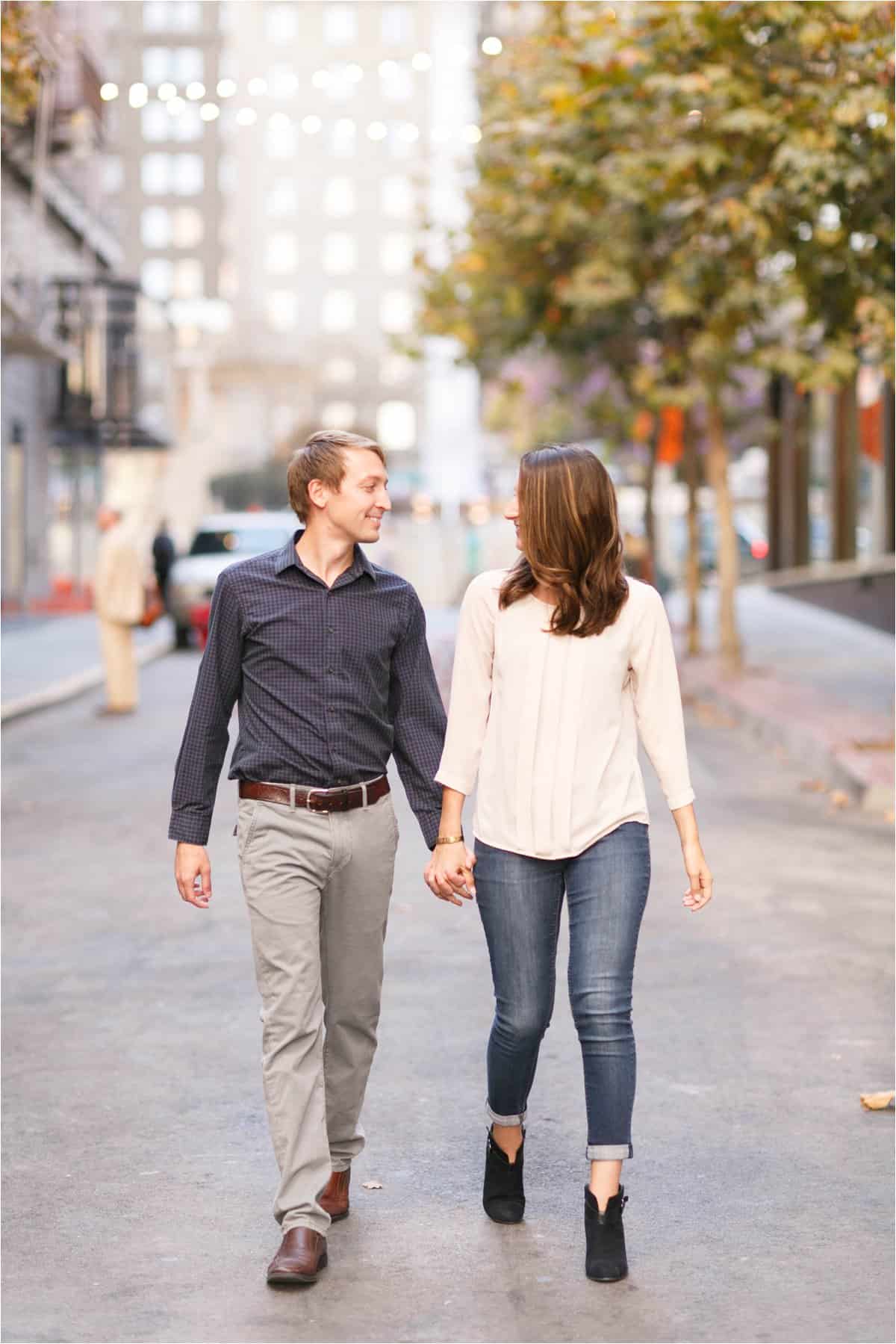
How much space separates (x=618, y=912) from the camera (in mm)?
4387

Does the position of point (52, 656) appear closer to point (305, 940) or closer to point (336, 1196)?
point (336, 1196)

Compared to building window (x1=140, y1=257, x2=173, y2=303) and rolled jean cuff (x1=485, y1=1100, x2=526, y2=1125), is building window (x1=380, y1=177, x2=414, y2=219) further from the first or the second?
rolled jean cuff (x1=485, y1=1100, x2=526, y2=1125)

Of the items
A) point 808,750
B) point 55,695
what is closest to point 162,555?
point 55,695

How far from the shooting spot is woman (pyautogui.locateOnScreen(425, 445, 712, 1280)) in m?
4.38

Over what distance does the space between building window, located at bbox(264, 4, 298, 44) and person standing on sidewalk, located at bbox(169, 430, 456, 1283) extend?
154 meters

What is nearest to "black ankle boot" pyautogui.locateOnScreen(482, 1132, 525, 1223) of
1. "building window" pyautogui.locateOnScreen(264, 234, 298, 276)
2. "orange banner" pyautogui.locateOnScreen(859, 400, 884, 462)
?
"orange banner" pyautogui.locateOnScreen(859, 400, 884, 462)

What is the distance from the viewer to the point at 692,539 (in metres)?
25.1

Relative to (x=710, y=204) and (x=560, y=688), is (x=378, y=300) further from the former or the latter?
(x=560, y=688)

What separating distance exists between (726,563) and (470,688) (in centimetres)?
1748

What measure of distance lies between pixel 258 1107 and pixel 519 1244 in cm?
137

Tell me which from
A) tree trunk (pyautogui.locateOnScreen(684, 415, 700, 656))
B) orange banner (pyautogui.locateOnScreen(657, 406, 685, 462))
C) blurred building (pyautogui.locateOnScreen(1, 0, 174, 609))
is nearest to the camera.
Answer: tree trunk (pyautogui.locateOnScreen(684, 415, 700, 656))

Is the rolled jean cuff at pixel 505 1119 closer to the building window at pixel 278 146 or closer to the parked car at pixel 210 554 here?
the parked car at pixel 210 554

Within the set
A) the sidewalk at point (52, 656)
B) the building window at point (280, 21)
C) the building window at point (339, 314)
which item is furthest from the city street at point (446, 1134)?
the building window at point (280, 21)

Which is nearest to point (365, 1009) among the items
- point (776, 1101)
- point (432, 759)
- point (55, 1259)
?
point (432, 759)
